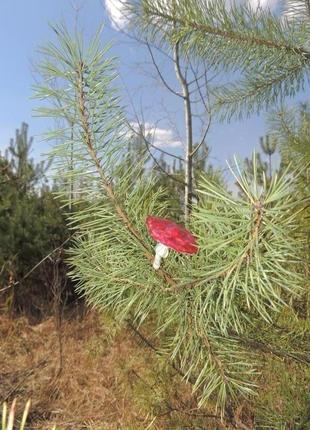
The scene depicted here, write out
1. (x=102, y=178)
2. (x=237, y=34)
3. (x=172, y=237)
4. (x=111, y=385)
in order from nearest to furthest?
(x=172, y=237) → (x=102, y=178) → (x=237, y=34) → (x=111, y=385)

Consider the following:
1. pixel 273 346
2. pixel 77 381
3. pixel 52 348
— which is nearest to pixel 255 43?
pixel 273 346

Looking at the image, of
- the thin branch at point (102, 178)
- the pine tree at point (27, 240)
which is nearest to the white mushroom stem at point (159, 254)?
the thin branch at point (102, 178)

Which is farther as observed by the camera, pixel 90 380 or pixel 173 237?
pixel 90 380

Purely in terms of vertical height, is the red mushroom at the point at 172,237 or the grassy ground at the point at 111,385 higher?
the red mushroom at the point at 172,237

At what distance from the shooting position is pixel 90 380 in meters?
3.13

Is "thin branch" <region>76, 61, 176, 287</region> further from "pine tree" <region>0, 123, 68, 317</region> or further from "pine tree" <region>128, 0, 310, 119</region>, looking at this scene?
"pine tree" <region>0, 123, 68, 317</region>

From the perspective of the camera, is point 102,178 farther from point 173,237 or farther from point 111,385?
point 111,385

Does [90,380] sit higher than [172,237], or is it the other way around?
[172,237]

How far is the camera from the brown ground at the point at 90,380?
6.41ft

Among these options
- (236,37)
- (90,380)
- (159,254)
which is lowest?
(90,380)

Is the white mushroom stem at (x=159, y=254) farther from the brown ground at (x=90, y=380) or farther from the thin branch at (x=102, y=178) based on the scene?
the brown ground at (x=90, y=380)

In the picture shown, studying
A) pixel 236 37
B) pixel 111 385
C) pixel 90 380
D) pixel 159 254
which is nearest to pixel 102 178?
pixel 159 254

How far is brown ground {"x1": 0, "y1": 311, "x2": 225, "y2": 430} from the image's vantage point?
6.41 feet

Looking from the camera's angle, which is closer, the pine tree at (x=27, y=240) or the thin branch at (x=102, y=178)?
the thin branch at (x=102, y=178)
